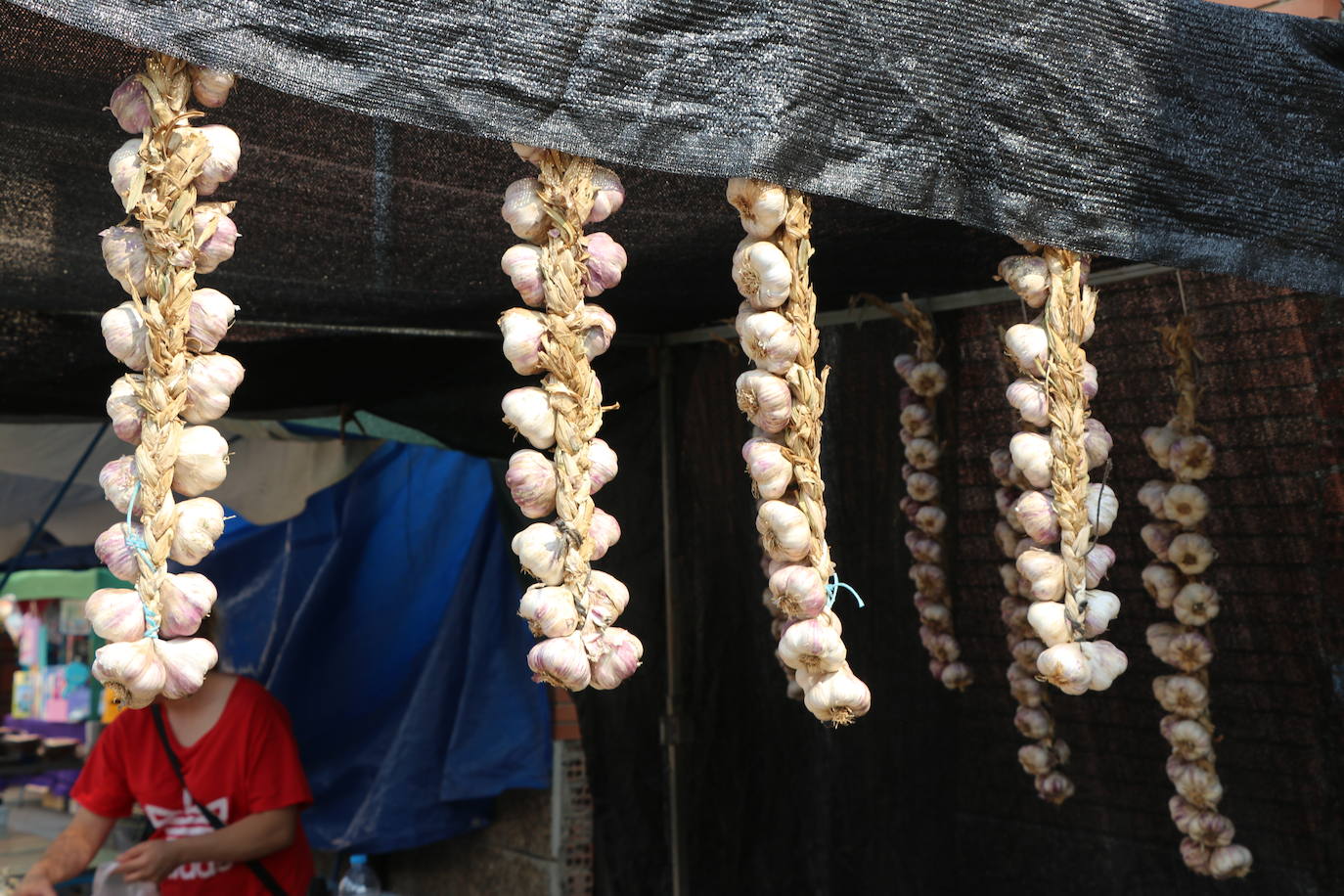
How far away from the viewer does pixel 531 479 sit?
1274 mm

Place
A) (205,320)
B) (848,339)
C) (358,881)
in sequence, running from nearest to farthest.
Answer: (205,320), (848,339), (358,881)

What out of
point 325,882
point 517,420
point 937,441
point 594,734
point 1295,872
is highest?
point 937,441

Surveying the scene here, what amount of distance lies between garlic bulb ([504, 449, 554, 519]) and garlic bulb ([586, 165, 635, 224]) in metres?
0.21

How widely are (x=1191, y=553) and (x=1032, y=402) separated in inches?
34.3

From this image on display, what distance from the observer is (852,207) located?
6.63ft

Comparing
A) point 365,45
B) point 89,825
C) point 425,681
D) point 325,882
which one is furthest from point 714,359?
point 325,882

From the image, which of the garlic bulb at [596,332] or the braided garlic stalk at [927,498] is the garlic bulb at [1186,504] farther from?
the garlic bulb at [596,332]

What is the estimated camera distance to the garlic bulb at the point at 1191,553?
7.52 ft

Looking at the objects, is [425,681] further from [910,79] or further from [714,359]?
[910,79]

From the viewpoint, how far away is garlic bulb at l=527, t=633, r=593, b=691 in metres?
1.22

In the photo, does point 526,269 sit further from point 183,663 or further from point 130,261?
point 183,663

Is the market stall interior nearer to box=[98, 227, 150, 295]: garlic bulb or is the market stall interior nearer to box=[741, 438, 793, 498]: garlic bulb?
box=[741, 438, 793, 498]: garlic bulb

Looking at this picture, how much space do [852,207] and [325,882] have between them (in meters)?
3.85

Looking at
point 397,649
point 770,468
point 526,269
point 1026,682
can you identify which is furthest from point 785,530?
point 397,649
